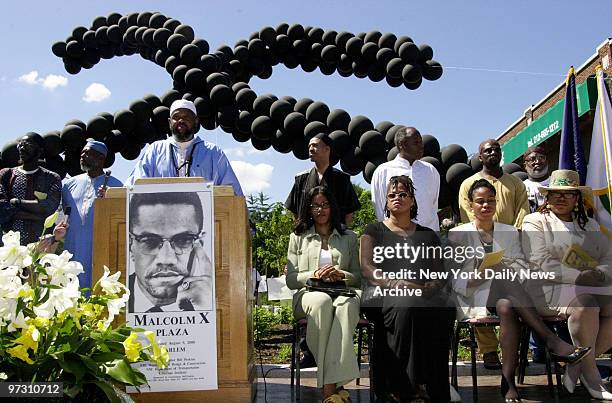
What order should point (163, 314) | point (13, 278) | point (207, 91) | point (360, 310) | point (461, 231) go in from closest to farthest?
point (13, 278)
point (163, 314)
point (360, 310)
point (461, 231)
point (207, 91)

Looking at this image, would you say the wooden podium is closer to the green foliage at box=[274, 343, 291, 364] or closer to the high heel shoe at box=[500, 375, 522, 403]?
the high heel shoe at box=[500, 375, 522, 403]

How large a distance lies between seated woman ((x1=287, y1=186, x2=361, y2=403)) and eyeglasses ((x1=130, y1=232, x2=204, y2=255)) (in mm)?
1070

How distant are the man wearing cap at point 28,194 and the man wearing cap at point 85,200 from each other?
174 mm

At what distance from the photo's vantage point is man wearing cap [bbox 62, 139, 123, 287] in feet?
17.2

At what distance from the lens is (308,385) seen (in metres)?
4.86

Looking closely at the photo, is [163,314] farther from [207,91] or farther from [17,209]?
[207,91]

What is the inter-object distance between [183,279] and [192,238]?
0.76ft

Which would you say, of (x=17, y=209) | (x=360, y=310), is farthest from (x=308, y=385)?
(x=17, y=209)

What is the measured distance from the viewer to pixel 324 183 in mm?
5438

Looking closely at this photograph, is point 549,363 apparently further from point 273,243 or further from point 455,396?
point 273,243

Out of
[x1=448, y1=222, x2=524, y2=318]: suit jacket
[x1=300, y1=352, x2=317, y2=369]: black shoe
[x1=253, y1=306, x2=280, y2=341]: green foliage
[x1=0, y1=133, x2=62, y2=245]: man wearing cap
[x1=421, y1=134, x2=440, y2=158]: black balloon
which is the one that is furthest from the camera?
[x1=421, y1=134, x2=440, y2=158]: black balloon

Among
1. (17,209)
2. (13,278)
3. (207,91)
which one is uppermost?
(207,91)

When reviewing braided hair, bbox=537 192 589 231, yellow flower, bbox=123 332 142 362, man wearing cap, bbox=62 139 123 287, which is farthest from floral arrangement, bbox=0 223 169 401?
braided hair, bbox=537 192 589 231

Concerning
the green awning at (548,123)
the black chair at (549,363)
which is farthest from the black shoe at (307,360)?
the green awning at (548,123)
